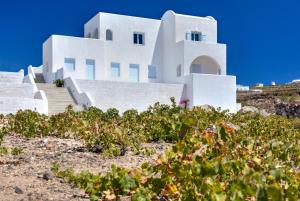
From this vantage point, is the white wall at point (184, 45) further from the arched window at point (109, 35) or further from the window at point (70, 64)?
the window at point (70, 64)

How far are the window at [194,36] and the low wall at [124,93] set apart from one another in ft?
21.0

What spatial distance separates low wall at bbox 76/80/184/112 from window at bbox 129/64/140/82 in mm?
5134

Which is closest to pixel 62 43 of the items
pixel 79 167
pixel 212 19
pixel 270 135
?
pixel 212 19

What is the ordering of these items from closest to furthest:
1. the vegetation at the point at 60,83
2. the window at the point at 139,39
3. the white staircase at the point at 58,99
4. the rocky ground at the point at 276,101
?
the white staircase at the point at 58,99 → the vegetation at the point at 60,83 → the window at the point at 139,39 → the rocky ground at the point at 276,101

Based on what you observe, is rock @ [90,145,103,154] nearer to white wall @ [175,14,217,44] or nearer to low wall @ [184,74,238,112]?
low wall @ [184,74,238,112]

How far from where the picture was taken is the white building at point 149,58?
32.4 m

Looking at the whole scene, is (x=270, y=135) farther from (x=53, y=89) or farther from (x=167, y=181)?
(x=53, y=89)

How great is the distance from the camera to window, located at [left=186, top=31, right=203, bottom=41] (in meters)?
36.8

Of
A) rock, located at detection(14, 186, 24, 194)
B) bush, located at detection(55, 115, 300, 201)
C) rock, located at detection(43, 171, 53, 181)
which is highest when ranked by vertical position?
bush, located at detection(55, 115, 300, 201)

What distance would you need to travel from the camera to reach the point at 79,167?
809 cm

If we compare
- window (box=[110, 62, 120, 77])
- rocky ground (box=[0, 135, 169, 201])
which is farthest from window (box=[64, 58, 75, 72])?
rocky ground (box=[0, 135, 169, 201])

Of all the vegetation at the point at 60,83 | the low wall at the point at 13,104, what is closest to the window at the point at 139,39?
the vegetation at the point at 60,83

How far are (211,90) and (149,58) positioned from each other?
6.49 metres

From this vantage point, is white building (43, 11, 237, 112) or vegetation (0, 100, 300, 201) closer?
vegetation (0, 100, 300, 201)
